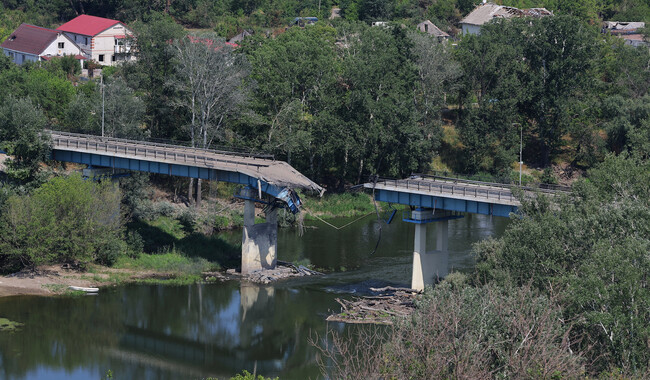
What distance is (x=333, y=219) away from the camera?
9144cm

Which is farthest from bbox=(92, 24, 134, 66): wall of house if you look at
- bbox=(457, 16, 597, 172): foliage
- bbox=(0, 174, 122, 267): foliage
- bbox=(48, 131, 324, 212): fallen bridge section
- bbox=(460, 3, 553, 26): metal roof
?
bbox=(0, 174, 122, 267): foliage

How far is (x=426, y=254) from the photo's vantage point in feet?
217

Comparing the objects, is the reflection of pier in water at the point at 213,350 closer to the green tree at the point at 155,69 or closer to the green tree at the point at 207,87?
the green tree at the point at 207,87

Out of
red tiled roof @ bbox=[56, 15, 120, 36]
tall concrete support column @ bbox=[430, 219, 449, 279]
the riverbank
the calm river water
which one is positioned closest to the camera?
the calm river water

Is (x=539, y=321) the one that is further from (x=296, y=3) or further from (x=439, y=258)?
(x=296, y=3)

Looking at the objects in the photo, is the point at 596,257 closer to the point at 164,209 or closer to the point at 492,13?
the point at 164,209

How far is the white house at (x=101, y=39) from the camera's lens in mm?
128375

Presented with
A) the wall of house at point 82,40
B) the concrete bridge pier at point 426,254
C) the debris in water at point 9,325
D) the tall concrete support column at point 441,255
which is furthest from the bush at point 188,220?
the wall of house at point 82,40

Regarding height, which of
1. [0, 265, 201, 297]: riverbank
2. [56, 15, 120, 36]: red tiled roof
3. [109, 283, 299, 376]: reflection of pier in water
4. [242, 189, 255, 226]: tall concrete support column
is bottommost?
[109, 283, 299, 376]: reflection of pier in water

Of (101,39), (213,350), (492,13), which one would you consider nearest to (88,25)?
(101,39)

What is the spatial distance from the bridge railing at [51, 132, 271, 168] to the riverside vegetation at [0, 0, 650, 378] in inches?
114

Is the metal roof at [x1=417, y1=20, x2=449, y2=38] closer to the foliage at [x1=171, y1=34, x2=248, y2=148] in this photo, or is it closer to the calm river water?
the foliage at [x1=171, y1=34, x2=248, y2=148]

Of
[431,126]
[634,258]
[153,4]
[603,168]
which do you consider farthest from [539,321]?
[153,4]

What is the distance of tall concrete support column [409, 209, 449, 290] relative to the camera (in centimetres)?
6562
